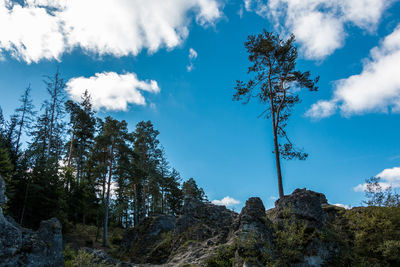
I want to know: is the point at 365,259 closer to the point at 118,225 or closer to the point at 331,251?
the point at 331,251

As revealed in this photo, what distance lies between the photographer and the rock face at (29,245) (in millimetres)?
8406

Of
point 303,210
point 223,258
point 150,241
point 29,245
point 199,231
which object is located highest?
point 303,210

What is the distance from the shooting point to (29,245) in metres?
9.09

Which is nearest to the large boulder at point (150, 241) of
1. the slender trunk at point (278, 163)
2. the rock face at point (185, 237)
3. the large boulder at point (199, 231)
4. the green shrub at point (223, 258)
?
the rock face at point (185, 237)

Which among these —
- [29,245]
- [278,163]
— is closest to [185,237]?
[278,163]

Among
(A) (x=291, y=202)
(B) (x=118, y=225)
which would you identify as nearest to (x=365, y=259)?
(A) (x=291, y=202)

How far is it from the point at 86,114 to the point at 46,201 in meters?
14.7

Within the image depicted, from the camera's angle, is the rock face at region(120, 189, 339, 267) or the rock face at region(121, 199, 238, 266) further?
the rock face at region(121, 199, 238, 266)

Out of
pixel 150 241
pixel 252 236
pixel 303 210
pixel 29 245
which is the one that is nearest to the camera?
pixel 29 245

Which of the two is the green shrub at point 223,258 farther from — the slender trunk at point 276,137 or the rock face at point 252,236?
the slender trunk at point 276,137

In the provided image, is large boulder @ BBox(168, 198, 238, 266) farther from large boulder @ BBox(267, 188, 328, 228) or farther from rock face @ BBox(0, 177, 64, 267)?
rock face @ BBox(0, 177, 64, 267)

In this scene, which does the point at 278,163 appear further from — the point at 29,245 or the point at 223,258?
the point at 29,245

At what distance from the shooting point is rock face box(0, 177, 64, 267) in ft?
27.6

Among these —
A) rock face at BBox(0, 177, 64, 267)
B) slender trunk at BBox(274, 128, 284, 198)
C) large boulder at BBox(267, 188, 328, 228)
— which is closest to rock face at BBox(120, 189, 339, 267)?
large boulder at BBox(267, 188, 328, 228)
